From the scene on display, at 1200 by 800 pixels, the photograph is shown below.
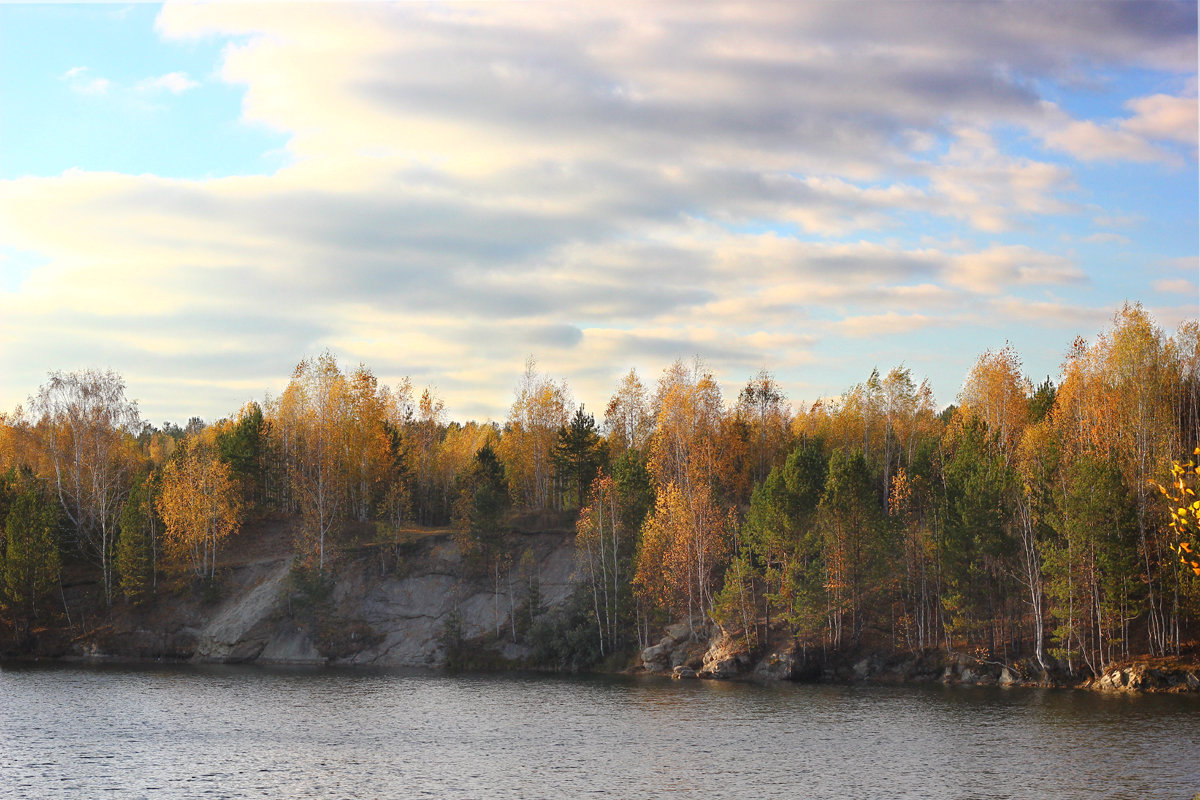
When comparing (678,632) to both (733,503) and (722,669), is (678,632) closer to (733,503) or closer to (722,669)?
(722,669)

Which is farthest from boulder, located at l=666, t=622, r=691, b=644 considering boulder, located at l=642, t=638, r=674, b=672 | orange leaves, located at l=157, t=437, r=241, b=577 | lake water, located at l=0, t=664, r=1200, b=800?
orange leaves, located at l=157, t=437, r=241, b=577

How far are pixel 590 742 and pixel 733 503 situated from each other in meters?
56.9

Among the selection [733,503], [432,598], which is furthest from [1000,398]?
[432,598]

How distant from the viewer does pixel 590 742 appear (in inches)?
2282

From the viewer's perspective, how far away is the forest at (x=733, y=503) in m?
80.3

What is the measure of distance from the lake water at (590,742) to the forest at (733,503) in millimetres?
9794

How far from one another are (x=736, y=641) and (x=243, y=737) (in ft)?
157

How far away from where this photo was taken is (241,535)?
396 ft

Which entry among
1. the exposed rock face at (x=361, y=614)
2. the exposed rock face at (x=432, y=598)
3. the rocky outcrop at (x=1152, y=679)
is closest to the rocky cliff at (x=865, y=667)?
the rocky outcrop at (x=1152, y=679)

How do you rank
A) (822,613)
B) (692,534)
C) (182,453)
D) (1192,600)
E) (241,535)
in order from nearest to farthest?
(1192,600)
(822,613)
(692,534)
(241,535)
(182,453)

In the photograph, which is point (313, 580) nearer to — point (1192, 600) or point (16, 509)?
point (16, 509)

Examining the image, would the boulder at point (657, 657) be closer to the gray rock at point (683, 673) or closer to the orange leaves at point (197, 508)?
the gray rock at point (683, 673)

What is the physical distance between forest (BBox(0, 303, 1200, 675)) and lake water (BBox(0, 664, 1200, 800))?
979 cm

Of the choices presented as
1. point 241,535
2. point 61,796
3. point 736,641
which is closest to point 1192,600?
point 736,641
